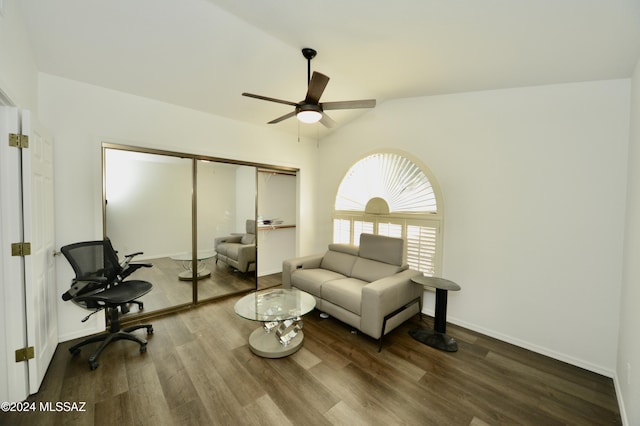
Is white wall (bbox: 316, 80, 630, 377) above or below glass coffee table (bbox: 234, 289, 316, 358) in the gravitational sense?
above

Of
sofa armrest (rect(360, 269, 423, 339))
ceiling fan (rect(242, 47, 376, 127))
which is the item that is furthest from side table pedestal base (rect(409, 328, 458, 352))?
ceiling fan (rect(242, 47, 376, 127))

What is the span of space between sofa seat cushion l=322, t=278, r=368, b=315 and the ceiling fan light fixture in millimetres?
1897

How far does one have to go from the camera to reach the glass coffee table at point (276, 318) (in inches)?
89.1

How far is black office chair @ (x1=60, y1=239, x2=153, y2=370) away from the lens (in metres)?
2.13

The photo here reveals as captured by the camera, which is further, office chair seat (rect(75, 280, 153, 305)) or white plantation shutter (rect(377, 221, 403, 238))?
white plantation shutter (rect(377, 221, 403, 238))

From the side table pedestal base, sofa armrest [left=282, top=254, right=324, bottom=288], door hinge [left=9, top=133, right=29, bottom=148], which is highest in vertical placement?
door hinge [left=9, top=133, right=29, bottom=148]

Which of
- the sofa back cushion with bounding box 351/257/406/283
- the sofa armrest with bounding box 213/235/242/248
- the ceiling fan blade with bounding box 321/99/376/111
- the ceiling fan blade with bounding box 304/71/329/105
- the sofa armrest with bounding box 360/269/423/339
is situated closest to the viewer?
the ceiling fan blade with bounding box 304/71/329/105

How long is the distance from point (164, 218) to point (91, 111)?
54.4 inches

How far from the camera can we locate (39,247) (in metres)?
1.90

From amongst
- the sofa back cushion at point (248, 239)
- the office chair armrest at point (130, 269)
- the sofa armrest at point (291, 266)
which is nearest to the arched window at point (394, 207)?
the sofa armrest at point (291, 266)

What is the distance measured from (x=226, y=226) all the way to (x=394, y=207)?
264 cm

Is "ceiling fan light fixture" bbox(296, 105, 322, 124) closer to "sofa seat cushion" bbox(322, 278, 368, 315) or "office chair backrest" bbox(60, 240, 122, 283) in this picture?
"sofa seat cushion" bbox(322, 278, 368, 315)

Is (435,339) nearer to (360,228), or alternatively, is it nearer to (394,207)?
(394,207)

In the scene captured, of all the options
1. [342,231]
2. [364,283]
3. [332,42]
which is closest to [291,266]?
[364,283]
